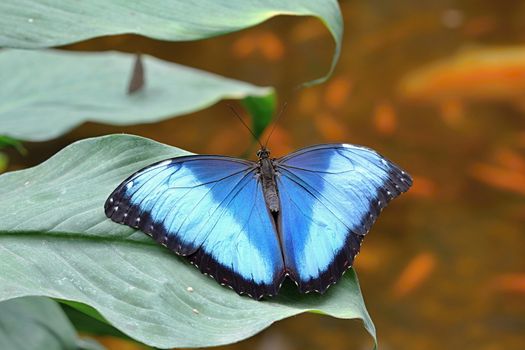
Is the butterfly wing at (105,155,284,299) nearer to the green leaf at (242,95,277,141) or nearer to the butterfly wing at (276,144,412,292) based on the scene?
the butterfly wing at (276,144,412,292)

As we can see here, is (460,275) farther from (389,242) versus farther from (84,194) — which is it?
(84,194)

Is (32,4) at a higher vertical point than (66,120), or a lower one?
higher

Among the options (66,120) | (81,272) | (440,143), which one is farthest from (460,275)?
(81,272)

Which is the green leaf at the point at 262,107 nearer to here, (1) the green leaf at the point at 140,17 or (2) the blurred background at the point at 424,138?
(1) the green leaf at the point at 140,17

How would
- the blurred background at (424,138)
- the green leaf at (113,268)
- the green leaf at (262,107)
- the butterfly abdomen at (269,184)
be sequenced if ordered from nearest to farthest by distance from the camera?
the green leaf at (113,268), the butterfly abdomen at (269,184), the green leaf at (262,107), the blurred background at (424,138)

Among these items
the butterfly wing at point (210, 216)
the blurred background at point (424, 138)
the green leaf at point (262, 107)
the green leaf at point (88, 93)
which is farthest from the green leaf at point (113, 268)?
the blurred background at point (424, 138)

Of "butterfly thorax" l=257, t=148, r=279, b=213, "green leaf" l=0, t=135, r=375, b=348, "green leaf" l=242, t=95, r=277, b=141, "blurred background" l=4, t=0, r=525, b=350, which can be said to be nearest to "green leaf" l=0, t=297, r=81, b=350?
"green leaf" l=0, t=135, r=375, b=348
